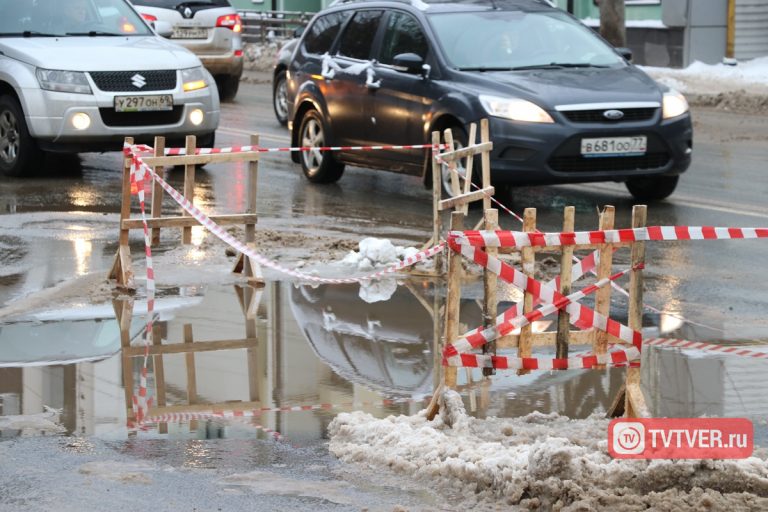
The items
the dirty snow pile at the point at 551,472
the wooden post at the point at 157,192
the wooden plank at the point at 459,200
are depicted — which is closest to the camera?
the dirty snow pile at the point at 551,472

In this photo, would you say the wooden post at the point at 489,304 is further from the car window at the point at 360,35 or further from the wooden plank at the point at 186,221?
the car window at the point at 360,35

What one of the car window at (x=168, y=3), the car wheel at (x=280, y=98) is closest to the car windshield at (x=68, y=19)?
the car wheel at (x=280, y=98)

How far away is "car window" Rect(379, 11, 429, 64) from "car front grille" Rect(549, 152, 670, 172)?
71.3 inches

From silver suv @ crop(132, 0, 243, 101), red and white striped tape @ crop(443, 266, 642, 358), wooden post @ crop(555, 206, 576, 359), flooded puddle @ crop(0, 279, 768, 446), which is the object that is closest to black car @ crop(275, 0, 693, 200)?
flooded puddle @ crop(0, 279, 768, 446)

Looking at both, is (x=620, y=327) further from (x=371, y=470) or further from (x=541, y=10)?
(x=541, y=10)

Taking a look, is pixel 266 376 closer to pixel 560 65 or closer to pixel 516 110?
pixel 516 110

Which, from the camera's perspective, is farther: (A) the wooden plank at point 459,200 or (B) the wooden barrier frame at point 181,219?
(A) the wooden plank at point 459,200

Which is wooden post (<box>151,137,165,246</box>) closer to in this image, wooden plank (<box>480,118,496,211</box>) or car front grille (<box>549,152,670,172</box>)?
wooden plank (<box>480,118,496,211</box>)

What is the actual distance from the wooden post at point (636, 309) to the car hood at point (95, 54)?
29.1 ft

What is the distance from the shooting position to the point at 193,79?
15.1 metres

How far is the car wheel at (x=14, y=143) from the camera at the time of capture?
48.8 feet

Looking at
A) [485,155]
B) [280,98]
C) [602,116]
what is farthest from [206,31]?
[485,155]

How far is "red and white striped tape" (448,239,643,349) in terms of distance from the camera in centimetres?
662

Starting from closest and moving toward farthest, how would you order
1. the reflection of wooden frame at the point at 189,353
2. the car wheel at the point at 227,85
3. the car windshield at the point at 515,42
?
the reflection of wooden frame at the point at 189,353 < the car windshield at the point at 515,42 < the car wheel at the point at 227,85
